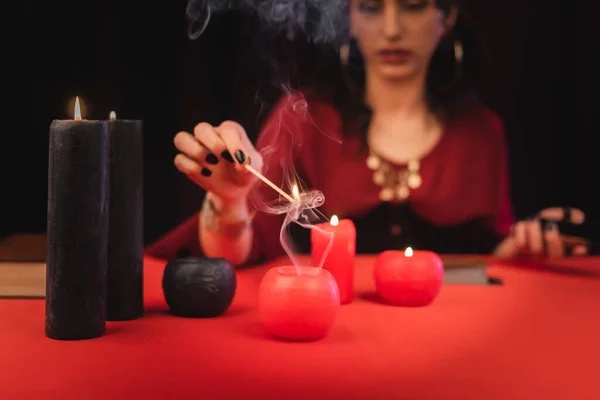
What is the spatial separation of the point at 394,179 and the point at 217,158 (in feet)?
3.46

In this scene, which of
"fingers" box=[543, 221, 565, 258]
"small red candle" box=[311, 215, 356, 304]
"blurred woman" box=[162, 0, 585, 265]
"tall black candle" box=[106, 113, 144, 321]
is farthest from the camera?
"blurred woman" box=[162, 0, 585, 265]

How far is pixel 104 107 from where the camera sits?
2.41 meters

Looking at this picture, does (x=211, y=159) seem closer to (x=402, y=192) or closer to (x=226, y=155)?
(x=226, y=155)

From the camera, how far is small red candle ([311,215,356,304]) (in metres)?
1.29

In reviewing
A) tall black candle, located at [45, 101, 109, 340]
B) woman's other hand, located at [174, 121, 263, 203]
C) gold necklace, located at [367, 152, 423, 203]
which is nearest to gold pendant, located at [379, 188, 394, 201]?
gold necklace, located at [367, 152, 423, 203]

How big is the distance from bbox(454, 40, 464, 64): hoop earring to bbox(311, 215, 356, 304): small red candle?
132 cm

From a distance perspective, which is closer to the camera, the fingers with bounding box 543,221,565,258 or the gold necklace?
the fingers with bounding box 543,221,565,258

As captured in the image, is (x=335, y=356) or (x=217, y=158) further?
(x=217, y=158)

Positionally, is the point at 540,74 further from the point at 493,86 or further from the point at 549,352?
the point at 549,352

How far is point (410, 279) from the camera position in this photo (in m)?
1.29

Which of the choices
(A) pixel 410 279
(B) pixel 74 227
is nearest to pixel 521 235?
(A) pixel 410 279

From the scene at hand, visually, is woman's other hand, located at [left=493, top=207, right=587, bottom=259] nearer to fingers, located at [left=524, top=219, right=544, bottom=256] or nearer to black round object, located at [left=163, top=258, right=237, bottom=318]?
fingers, located at [left=524, top=219, right=544, bottom=256]

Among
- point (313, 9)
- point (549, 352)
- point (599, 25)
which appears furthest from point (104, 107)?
point (549, 352)

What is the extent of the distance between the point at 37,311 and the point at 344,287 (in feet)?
1.64
